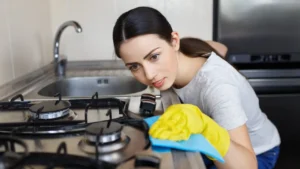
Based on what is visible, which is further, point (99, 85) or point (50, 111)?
point (99, 85)

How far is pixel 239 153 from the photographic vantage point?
76 centimetres

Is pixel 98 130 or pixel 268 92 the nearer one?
pixel 98 130

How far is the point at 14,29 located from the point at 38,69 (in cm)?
22

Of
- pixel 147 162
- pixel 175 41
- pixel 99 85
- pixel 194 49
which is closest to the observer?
pixel 147 162

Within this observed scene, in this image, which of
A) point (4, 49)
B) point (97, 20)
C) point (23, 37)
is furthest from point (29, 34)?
point (97, 20)

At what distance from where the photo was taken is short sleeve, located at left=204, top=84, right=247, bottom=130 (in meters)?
0.79

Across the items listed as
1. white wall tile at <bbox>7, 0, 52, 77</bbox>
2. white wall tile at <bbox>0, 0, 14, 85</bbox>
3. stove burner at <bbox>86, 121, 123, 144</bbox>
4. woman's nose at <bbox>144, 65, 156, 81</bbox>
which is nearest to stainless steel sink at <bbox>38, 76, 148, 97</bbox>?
white wall tile at <bbox>7, 0, 52, 77</bbox>

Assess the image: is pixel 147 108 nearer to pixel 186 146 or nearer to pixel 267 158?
pixel 186 146

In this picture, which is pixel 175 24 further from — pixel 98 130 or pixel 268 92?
pixel 98 130

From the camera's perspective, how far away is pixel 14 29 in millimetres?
1135

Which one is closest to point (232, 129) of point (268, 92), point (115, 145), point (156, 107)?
point (156, 107)

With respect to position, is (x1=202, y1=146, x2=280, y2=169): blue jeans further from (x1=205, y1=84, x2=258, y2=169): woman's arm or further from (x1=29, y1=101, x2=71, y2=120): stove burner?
(x1=29, y1=101, x2=71, y2=120): stove burner

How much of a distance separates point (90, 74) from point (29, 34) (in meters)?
0.29

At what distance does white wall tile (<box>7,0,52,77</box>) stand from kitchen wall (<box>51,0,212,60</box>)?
0.08m
